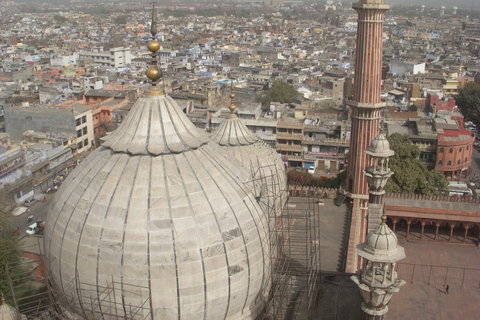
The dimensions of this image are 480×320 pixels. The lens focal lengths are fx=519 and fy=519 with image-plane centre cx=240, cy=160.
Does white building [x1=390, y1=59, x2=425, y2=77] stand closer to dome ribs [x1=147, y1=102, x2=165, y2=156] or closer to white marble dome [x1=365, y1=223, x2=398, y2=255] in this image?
dome ribs [x1=147, y1=102, x2=165, y2=156]

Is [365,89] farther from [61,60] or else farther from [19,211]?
[61,60]

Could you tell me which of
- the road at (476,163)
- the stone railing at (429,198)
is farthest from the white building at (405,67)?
the stone railing at (429,198)

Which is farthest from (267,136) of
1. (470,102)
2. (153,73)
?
(153,73)

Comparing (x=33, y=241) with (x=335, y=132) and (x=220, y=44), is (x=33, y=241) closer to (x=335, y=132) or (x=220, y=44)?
(x=335, y=132)

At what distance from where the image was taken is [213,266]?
11242 mm

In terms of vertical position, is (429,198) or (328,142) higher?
(429,198)

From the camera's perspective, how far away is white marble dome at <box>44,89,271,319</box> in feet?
36.1

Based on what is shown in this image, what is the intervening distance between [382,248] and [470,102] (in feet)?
166

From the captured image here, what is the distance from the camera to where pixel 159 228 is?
11.0m

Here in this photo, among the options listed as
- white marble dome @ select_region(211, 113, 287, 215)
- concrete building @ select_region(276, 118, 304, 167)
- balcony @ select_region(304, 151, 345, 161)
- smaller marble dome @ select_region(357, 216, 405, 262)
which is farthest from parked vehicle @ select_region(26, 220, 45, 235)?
smaller marble dome @ select_region(357, 216, 405, 262)

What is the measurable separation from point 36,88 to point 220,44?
2384 inches

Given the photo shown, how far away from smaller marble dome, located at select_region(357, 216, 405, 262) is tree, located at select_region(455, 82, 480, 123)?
4895cm

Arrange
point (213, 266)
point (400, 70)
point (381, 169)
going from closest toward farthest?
point (213, 266) < point (381, 169) < point (400, 70)

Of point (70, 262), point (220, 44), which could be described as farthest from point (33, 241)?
point (220, 44)
